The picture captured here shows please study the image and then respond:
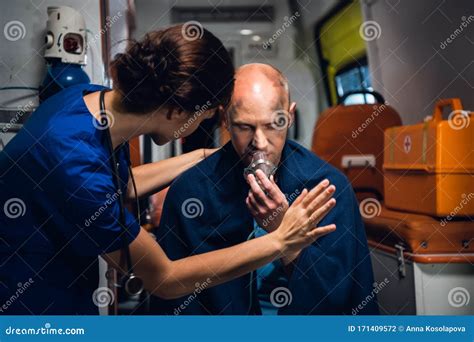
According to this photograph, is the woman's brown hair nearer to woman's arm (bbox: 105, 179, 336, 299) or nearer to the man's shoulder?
woman's arm (bbox: 105, 179, 336, 299)

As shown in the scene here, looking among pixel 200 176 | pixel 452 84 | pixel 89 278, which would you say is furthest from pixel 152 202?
pixel 452 84

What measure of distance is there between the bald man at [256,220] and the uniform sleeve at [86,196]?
1.04 ft

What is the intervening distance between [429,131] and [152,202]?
37.9 inches

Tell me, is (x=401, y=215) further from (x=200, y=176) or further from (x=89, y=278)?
(x=89, y=278)

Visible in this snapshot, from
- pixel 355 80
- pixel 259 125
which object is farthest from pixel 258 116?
pixel 355 80

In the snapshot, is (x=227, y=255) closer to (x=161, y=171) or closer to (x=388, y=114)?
(x=161, y=171)

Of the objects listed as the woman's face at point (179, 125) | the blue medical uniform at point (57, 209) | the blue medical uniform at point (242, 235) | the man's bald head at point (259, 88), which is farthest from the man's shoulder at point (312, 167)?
the blue medical uniform at point (57, 209)

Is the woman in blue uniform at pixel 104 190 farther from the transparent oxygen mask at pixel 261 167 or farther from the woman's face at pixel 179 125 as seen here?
the transparent oxygen mask at pixel 261 167

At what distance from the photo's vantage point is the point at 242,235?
139cm

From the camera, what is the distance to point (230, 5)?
169 centimetres

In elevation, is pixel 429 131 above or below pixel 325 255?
above

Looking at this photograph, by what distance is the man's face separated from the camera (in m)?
1.38

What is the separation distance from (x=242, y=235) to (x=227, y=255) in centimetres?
23

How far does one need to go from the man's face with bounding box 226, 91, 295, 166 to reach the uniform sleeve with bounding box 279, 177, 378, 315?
21cm
